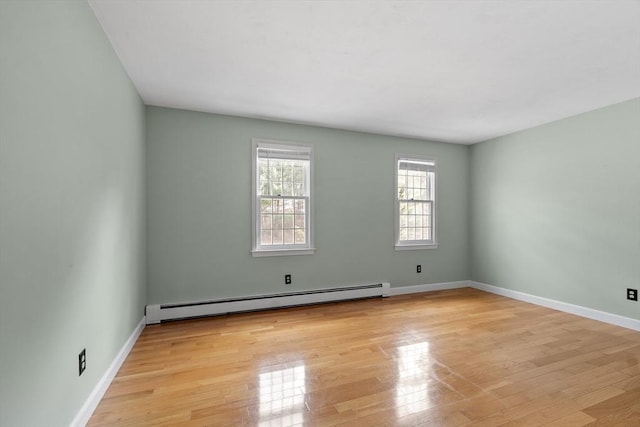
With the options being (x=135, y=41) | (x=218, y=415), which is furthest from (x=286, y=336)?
(x=135, y=41)

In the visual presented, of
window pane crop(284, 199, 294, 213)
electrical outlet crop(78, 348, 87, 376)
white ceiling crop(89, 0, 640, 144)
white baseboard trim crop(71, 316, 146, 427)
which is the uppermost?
white ceiling crop(89, 0, 640, 144)

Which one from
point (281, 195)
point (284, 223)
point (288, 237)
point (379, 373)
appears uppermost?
point (281, 195)

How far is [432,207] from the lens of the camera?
511 cm

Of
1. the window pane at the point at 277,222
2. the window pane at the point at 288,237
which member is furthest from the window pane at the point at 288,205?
the window pane at the point at 288,237

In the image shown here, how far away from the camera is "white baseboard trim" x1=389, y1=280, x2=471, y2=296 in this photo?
15.6 feet

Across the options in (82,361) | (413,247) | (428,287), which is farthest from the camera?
(428,287)

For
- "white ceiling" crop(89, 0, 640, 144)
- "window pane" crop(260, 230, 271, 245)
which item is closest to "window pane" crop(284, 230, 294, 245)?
"window pane" crop(260, 230, 271, 245)

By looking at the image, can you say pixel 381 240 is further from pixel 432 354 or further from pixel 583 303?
pixel 583 303

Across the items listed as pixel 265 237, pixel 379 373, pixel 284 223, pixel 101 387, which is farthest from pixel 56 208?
pixel 284 223

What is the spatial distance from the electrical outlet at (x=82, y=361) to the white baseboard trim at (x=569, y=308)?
4.99 m

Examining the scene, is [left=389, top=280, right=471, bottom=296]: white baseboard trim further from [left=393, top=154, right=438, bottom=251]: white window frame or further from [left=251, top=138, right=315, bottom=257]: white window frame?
[left=251, top=138, right=315, bottom=257]: white window frame

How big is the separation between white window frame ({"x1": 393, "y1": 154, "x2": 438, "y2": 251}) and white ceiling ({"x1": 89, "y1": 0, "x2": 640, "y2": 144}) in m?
1.16

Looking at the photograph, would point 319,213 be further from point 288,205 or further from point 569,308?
point 569,308

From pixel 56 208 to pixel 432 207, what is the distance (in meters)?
4.82
